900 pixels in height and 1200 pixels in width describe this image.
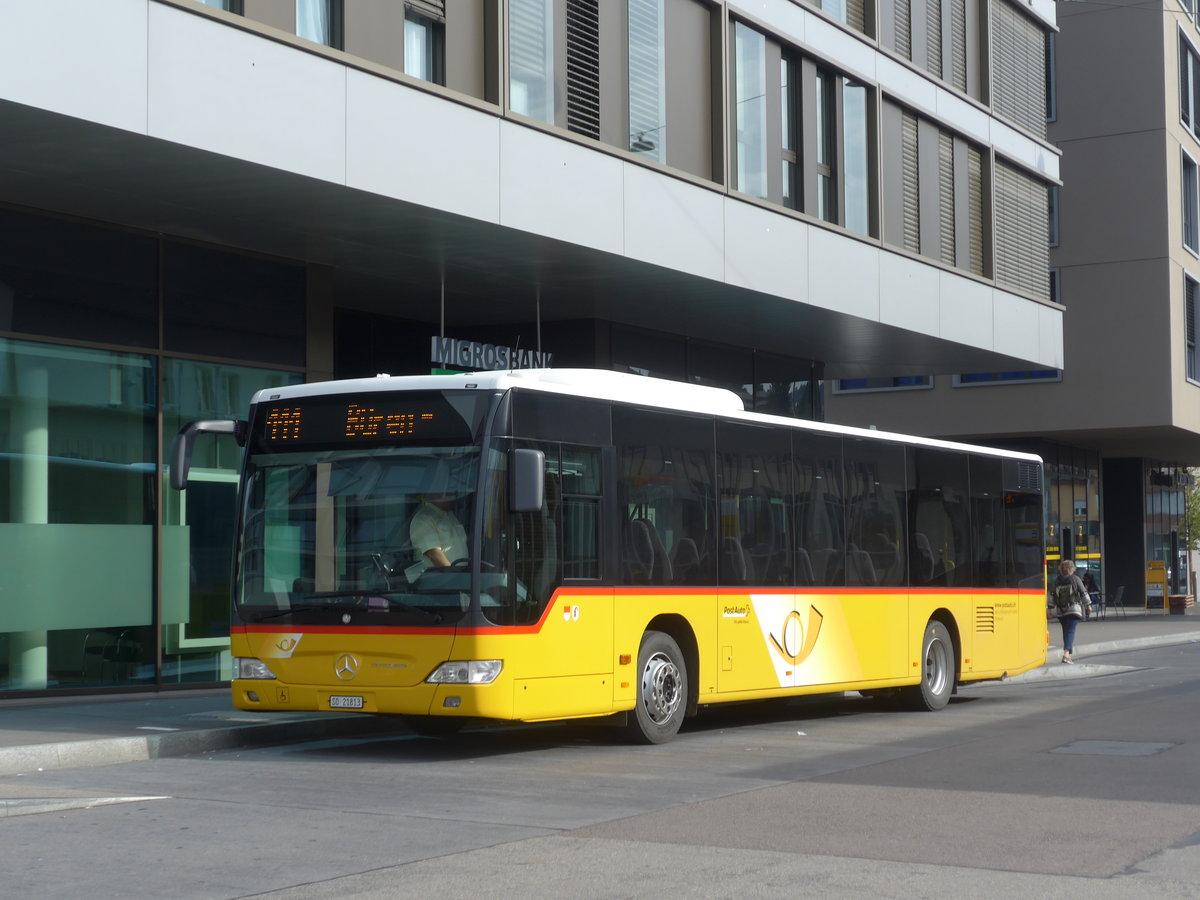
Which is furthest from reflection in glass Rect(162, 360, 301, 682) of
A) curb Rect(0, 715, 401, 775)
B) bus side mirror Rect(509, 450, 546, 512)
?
bus side mirror Rect(509, 450, 546, 512)

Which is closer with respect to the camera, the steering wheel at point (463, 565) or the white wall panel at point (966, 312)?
the steering wheel at point (463, 565)

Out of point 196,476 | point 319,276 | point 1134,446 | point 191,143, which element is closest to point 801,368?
point 319,276

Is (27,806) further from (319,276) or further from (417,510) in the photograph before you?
(319,276)

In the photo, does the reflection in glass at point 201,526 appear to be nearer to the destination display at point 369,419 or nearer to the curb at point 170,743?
the curb at point 170,743

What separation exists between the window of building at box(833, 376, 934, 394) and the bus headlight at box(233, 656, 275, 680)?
122 feet

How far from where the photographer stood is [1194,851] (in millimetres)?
8195

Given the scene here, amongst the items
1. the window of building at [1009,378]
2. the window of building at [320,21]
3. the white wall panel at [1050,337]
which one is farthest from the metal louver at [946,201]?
the window of building at [1009,378]

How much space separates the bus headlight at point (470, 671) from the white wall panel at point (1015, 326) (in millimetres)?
18473

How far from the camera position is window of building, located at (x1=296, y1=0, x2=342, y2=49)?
1652 centimetres

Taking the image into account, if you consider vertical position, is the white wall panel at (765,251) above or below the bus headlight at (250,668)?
above

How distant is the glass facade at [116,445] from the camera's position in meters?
16.5

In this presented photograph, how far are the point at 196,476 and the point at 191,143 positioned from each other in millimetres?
5156

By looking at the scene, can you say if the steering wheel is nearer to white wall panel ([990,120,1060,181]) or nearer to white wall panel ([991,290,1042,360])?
white wall panel ([991,290,1042,360])

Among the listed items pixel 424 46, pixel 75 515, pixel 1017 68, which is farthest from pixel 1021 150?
pixel 75 515
